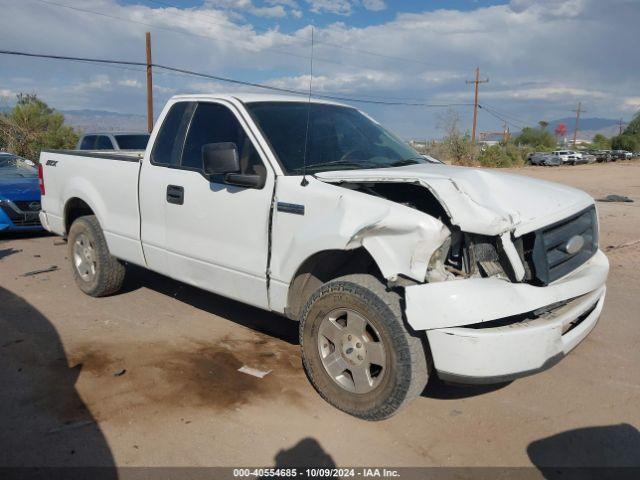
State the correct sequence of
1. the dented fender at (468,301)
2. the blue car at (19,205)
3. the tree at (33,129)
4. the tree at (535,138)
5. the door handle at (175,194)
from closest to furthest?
1. the dented fender at (468,301)
2. the door handle at (175,194)
3. the blue car at (19,205)
4. the tree at (33,129)
5. the tree at (535,138)

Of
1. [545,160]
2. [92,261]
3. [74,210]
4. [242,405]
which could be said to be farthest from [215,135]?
[545,160]

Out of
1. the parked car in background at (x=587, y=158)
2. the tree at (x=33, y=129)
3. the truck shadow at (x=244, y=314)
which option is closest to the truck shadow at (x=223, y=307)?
the truck shadow at (x=244, y=314)

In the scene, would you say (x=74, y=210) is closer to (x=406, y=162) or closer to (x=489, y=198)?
(x=406, y=162)

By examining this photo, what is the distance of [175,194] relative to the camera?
475cm

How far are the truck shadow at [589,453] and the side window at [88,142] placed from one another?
11.9 metres

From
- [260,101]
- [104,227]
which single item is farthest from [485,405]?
[104,227]

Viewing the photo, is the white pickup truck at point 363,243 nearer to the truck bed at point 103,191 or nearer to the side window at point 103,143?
the truck bed at point 103,191

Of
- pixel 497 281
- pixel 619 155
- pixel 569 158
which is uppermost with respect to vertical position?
pixel 497 281

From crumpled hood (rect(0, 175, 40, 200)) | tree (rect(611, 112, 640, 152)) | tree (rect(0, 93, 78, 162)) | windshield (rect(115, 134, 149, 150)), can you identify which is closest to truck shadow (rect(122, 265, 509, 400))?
crumpled hood (rect(0, 175, 40, 200))

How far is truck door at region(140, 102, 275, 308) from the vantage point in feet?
13.7

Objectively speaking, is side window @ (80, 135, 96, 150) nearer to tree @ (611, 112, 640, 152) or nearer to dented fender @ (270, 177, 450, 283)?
dented fender @ (270, 177, 450, 283)

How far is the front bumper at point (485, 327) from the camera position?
3.11 m

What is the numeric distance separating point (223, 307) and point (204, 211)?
1712 mm

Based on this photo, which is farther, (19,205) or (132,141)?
(132,141)
